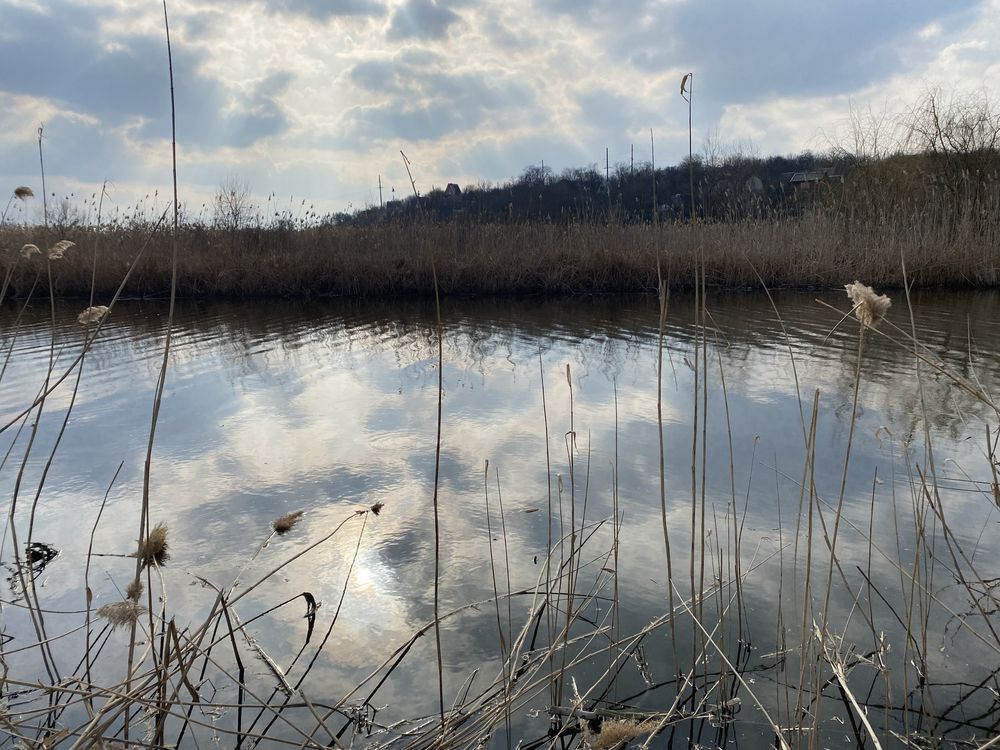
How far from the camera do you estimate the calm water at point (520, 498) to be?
1.52m

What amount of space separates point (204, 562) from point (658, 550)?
53.3 inches

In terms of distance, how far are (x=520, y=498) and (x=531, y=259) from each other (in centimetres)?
701

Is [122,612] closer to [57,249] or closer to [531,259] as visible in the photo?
[57,249]

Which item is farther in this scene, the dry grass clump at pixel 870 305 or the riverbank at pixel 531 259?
the riverbank at pixel 531 259

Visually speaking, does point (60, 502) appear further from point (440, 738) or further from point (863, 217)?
point (863, 217)

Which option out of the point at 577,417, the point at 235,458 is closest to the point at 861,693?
the point at 577,417

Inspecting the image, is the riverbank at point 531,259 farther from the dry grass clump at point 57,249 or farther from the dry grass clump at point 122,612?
the dry grass clump at point 122,612

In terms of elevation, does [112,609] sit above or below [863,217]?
below

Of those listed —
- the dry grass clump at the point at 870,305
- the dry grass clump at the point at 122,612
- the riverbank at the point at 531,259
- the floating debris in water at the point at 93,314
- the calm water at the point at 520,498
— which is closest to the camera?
the dry grass clump at the point at 870,305

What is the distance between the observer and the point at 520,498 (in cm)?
244

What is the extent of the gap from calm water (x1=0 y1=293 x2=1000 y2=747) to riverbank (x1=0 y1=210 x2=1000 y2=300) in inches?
150

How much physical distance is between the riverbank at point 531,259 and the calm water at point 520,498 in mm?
3802

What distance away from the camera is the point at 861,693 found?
1429mm

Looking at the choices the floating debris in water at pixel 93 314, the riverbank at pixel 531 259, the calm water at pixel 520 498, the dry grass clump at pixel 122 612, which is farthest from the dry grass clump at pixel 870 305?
the riverbank at pixel 531 259
